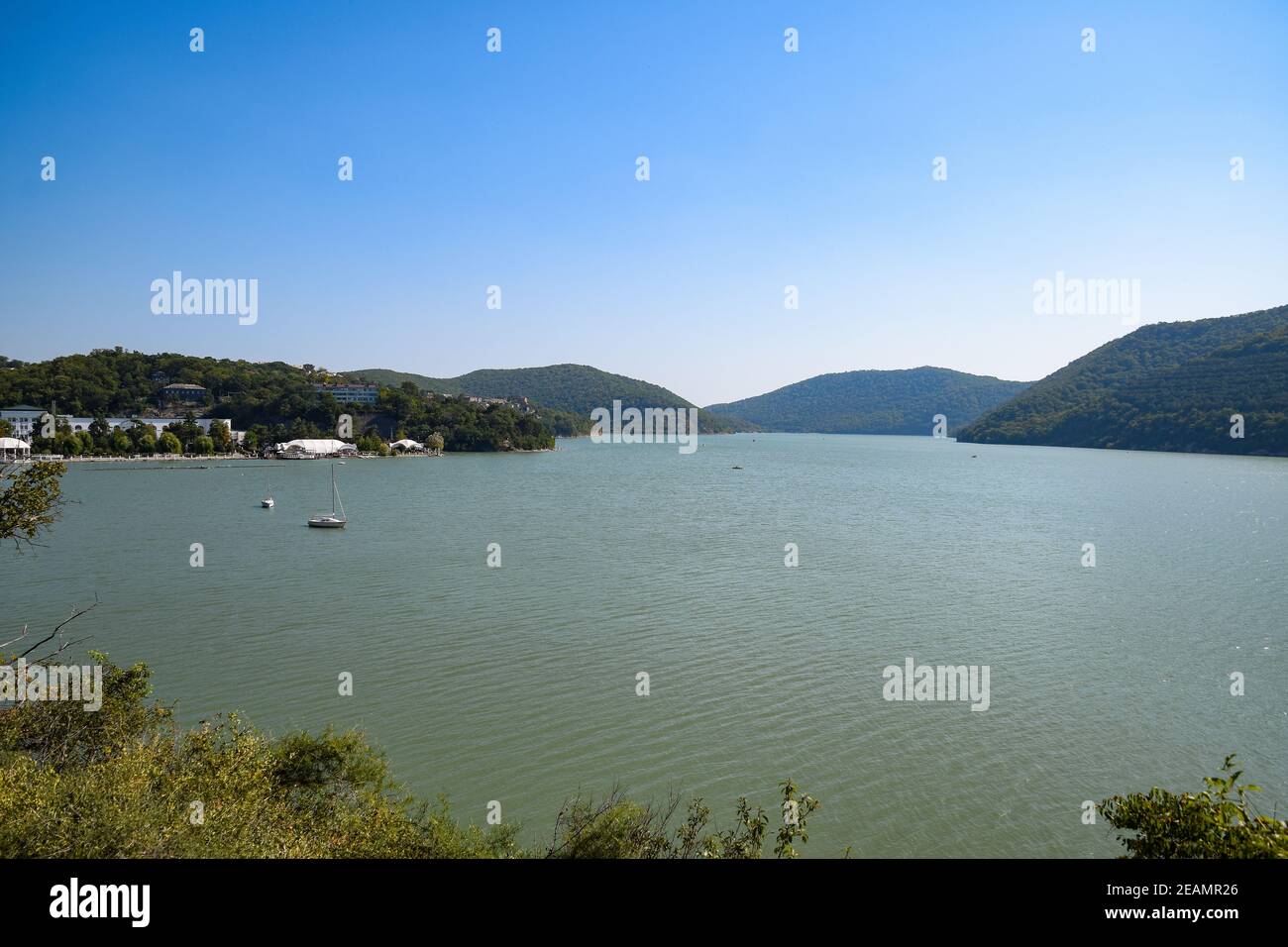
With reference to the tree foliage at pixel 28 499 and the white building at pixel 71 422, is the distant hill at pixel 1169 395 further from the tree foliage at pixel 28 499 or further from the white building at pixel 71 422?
the white building at pixel 71 422

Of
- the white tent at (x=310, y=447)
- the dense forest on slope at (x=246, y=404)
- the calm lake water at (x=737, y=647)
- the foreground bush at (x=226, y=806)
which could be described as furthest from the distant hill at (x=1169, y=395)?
the white tent at (x=310, y=447)

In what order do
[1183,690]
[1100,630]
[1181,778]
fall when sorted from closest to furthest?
1. [1181,778]
2. [1183,690]
3. [1100,630]

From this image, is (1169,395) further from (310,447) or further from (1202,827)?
(1202,827)
